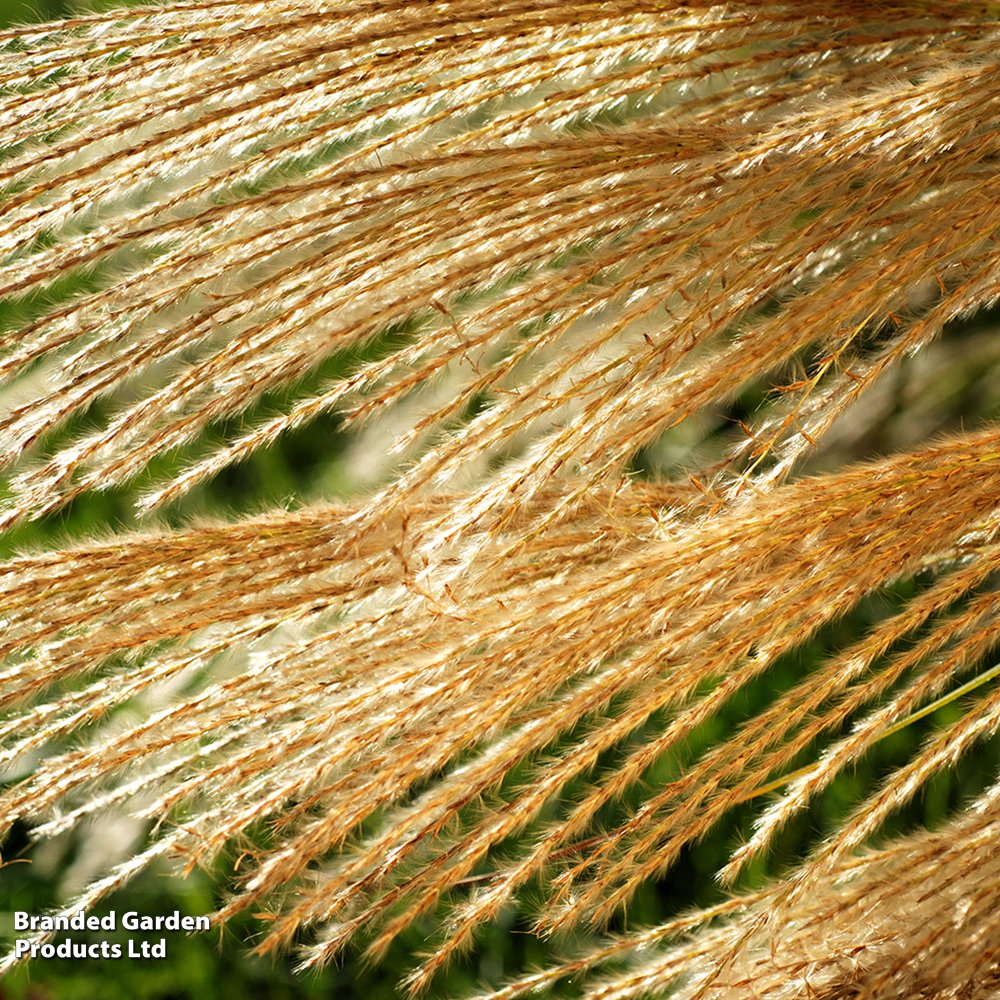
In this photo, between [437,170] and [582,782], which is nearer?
[437,170]

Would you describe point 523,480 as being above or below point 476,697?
above

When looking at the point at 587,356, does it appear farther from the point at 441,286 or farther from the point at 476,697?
the point at 476,697

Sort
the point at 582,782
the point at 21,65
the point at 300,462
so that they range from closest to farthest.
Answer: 1. the point at 21,65
2. the point at 582,782
3. the point at 300,462

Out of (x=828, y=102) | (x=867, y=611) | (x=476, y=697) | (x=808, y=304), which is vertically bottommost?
(x=867, y=611)

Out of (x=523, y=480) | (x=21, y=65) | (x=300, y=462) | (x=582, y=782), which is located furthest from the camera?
(x=300, y=462)

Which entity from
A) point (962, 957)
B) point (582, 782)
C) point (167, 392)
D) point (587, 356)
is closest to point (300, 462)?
point (582, 782)

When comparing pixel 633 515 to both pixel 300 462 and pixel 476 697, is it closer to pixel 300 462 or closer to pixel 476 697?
pixel 476 697
